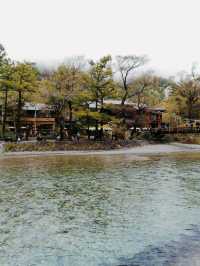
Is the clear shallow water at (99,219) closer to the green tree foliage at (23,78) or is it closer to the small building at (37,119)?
the green tree foliage at (23,78)

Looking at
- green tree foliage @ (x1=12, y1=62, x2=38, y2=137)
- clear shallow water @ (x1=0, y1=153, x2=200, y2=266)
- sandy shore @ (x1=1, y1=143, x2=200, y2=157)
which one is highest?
green tree foliage @ (x1=12, y1=62, x2=38, y2=137)

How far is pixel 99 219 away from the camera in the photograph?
14203 millimetres

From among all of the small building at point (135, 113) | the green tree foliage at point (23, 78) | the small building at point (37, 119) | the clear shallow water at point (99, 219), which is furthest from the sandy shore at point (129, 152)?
the small building at point (37, 119)

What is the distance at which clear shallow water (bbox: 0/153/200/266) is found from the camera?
1025cm

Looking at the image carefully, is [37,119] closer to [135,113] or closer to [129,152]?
[135,113]

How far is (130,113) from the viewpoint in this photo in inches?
2370

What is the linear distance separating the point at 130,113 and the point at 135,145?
9376 millimetres

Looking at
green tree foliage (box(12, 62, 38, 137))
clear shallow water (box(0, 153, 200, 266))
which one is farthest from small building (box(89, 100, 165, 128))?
clear shallow water (box(0, 153, 200, 266))

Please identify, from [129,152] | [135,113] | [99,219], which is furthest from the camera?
[135,113]

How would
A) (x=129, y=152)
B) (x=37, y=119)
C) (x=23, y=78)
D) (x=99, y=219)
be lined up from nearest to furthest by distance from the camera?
1. (x=99, y=219)
2. (x=129, y=152)
3. (x=23, y=78)
4. (x=37, y=119)

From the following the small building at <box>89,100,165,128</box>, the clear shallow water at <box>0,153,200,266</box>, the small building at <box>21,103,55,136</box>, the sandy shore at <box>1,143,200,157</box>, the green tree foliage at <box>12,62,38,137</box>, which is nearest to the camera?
the clear shallow water at <box>0,153,200,266</box>

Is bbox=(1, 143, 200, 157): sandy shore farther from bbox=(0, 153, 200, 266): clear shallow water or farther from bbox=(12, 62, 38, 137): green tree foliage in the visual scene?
bbox=(0, 153, 200, 266): clear shallow water

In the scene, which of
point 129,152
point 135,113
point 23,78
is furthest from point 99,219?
point 135,113

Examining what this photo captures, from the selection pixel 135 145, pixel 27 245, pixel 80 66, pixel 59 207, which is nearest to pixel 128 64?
pixel 80 66
